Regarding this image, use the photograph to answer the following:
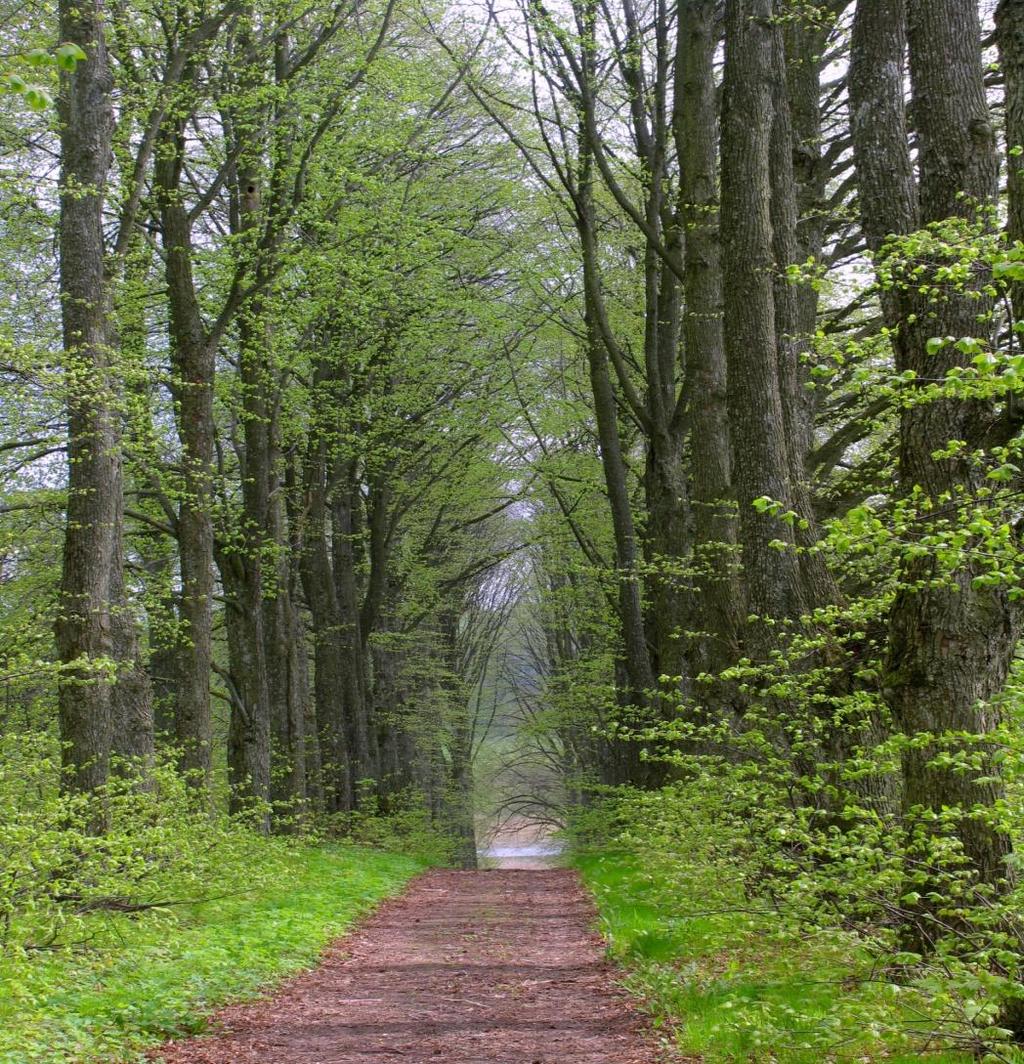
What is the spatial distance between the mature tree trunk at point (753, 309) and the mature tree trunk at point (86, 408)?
523 centimetres

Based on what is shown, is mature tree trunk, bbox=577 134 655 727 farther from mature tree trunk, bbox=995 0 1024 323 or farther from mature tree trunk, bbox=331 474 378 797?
mature tree trunk, bbox=995 0 1024 323

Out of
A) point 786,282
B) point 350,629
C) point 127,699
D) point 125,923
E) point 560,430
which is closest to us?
point 125,923

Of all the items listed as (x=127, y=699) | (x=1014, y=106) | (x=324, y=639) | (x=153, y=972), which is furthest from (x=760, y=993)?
(x=324, y=639)

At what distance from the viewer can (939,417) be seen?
5.48 metres

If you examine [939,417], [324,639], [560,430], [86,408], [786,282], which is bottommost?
[324,639]

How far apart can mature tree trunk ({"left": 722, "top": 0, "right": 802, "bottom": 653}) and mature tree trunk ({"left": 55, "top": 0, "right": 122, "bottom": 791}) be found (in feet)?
17.2

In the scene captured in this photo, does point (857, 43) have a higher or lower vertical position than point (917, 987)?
higher

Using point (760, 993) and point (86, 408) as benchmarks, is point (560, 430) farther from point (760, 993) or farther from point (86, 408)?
point (760, 993)

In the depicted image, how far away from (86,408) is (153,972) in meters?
5.12

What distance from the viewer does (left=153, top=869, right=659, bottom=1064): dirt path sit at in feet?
20.2

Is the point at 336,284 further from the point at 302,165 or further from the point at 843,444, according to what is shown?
the point at 843,444

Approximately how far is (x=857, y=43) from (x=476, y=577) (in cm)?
2689

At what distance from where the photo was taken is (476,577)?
33.1 m

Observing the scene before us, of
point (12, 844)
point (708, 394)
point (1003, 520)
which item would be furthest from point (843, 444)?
point (12, 844)
